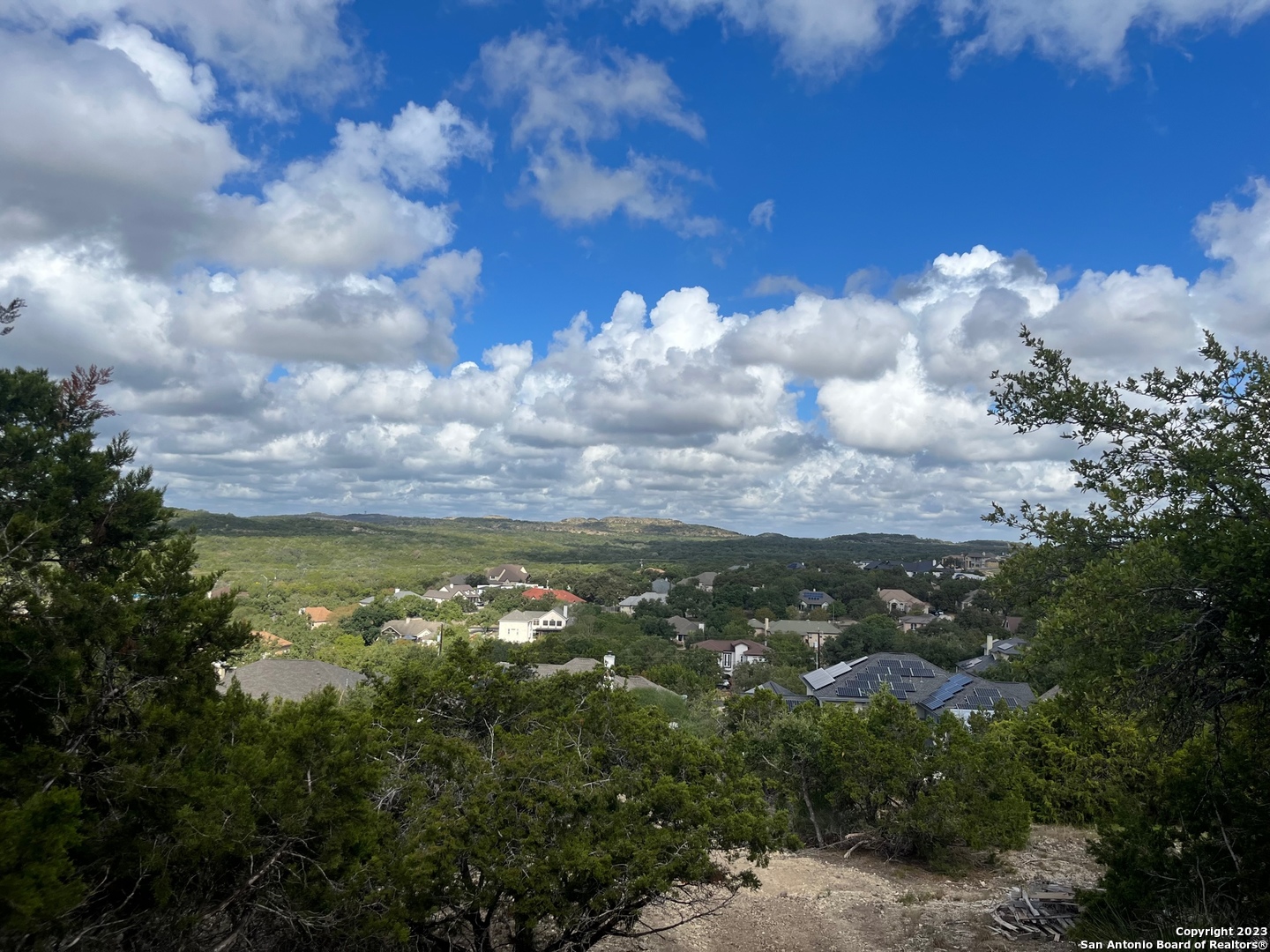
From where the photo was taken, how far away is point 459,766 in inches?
307

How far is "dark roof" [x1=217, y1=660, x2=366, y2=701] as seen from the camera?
71.5 feet

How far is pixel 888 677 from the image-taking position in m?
33.3

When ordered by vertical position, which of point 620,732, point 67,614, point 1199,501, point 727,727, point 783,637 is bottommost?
point 783,637

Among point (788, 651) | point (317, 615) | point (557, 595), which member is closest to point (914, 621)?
point (788, 651)

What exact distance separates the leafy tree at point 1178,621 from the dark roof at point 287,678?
1881 centimetres

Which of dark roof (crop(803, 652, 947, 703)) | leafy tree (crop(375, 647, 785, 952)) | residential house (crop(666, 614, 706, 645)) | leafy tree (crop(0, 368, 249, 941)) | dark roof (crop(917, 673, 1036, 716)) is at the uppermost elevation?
leafy tree (crop(0, 368, 249, 941))

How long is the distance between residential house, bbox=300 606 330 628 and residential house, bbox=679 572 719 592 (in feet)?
139

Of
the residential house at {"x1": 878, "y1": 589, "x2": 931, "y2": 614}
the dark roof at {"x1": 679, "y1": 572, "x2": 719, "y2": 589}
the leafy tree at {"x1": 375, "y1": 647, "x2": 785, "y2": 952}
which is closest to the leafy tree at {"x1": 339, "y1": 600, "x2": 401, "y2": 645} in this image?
the dark roof at {"x1": 679, "y1": 572, "x2": 719, "y2": 589}

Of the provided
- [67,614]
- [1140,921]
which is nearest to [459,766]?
[67,614]

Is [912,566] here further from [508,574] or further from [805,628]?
[508,574]

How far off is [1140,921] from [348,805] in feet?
23.6

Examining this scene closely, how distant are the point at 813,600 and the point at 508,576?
1556 inches

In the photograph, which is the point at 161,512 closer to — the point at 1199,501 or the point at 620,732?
the point at 620,732

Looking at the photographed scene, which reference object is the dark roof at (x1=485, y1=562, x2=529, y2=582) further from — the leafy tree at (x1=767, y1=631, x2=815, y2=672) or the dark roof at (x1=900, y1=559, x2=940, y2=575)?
the dark roof at (x1=900, y1=559, x2=940, y2=575)
